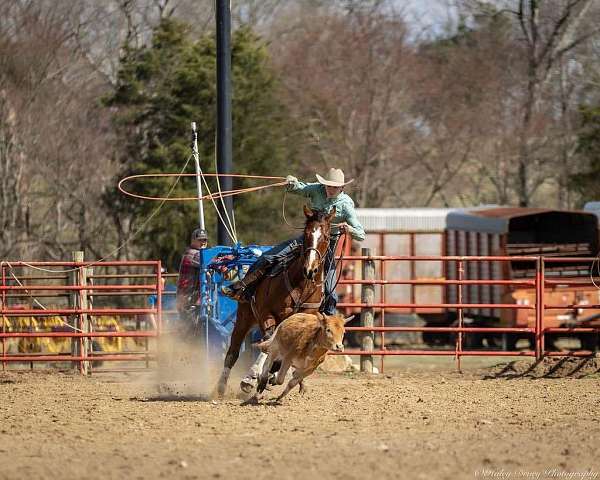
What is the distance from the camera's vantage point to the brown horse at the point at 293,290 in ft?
33.0

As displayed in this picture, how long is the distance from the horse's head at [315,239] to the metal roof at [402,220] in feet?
50.3

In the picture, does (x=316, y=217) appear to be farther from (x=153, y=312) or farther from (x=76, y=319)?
(x=76, y=319)

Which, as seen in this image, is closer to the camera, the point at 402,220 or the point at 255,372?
the point at 255,372

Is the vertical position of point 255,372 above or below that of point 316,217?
below

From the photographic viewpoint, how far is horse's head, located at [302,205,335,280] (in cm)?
996

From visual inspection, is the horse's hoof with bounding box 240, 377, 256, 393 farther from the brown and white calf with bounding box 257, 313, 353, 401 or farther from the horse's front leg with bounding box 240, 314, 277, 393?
the brown and white calf with bounding box 257, 313, 353, 401

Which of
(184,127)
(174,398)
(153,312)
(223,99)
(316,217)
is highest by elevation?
(184,127)

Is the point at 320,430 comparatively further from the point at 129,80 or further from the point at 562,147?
the point at 562,147

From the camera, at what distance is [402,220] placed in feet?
86.6

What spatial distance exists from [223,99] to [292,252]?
13.0 ft

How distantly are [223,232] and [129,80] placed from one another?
16.0 m

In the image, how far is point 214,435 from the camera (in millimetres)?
8453

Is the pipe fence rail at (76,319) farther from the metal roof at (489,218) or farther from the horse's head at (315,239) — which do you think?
the metal roof at (489,218)

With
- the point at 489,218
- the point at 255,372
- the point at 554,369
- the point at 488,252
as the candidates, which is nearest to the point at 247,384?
the point at 255,372
